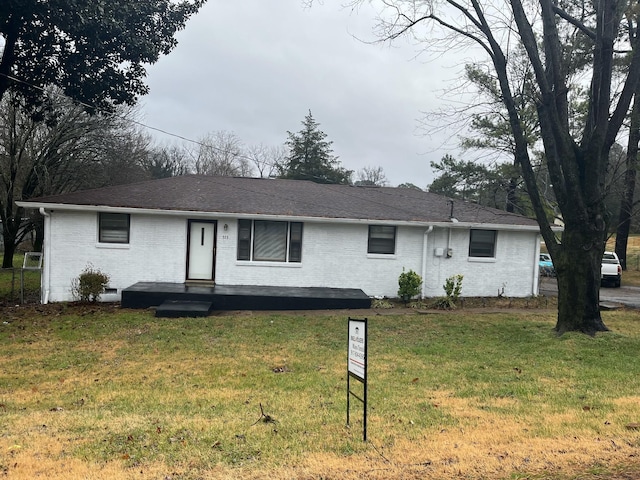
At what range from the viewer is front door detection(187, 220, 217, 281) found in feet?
46.5

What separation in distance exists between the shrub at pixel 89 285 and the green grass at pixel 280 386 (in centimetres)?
152

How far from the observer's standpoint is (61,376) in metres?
7.02

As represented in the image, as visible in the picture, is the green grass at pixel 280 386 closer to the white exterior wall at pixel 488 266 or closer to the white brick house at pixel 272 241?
the white brick house at pixel 272 241

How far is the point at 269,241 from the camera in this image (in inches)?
569

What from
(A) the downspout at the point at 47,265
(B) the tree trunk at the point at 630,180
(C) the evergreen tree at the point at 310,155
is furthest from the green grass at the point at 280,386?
(C) the evergreen tree at the point at 310,155

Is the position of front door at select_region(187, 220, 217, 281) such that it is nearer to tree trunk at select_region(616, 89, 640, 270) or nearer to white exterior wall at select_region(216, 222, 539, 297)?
white exterior wall at select_region(216, 222, 539, 297)

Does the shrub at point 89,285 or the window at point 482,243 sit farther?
the window at point 482,243

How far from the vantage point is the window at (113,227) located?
13.7 m

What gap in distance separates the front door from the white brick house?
30mm

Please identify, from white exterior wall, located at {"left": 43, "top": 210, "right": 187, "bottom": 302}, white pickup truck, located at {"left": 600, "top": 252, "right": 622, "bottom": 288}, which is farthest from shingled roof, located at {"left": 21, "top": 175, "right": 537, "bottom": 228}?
white pickup truck, located at {"left": 600, "top": 252, "right": 622, "bottom": 288}

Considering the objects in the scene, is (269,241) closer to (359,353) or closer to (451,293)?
(451,293)

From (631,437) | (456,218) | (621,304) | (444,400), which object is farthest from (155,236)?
(621,304)

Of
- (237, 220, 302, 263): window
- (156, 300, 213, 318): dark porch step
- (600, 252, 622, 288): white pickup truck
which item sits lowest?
(156, 300, 213, 318): dark porch step

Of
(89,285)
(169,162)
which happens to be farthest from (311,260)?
(169,162)
